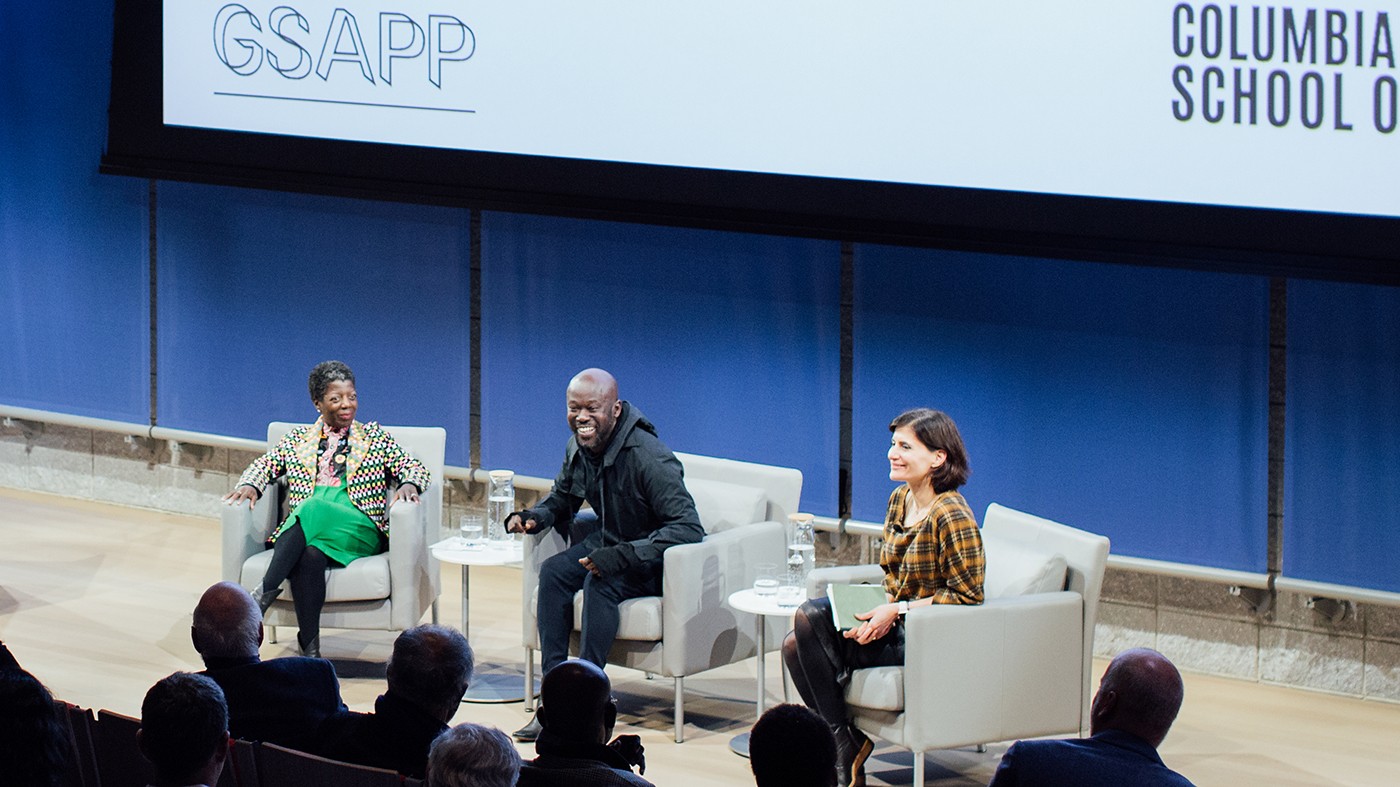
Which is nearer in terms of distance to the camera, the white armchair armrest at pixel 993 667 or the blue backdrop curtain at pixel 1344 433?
the white armchair armrest at pixel 993 667

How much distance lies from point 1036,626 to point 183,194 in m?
4.76

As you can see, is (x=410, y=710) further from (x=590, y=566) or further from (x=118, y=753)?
(x=590, y=566)

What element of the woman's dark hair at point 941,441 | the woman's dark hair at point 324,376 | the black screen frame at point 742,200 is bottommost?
the woman's dark hair at point 941,441

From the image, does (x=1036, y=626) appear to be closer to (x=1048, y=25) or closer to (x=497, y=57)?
(x=1048, y=25)

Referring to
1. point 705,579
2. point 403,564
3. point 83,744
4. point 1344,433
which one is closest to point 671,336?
point 403,564

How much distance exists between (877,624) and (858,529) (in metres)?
1.84

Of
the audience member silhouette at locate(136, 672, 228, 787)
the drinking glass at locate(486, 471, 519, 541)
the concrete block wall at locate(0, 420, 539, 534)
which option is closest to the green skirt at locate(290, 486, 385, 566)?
the drinking glass at locate(486, 471, 519, 541)

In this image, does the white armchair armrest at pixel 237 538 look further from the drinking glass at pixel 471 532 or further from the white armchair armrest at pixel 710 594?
the white armchair armrest at pixel 710 594

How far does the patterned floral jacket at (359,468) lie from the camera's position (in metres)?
6.38

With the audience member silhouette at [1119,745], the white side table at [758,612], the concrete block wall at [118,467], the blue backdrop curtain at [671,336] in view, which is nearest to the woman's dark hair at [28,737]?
the audience member silhouette at [1119,745]

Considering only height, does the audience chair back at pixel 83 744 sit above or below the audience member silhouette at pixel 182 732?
below

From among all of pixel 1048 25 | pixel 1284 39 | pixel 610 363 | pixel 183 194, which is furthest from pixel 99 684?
pixel 1284 39

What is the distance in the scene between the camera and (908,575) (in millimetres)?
5211

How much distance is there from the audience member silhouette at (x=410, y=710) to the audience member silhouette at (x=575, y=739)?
0.31m
